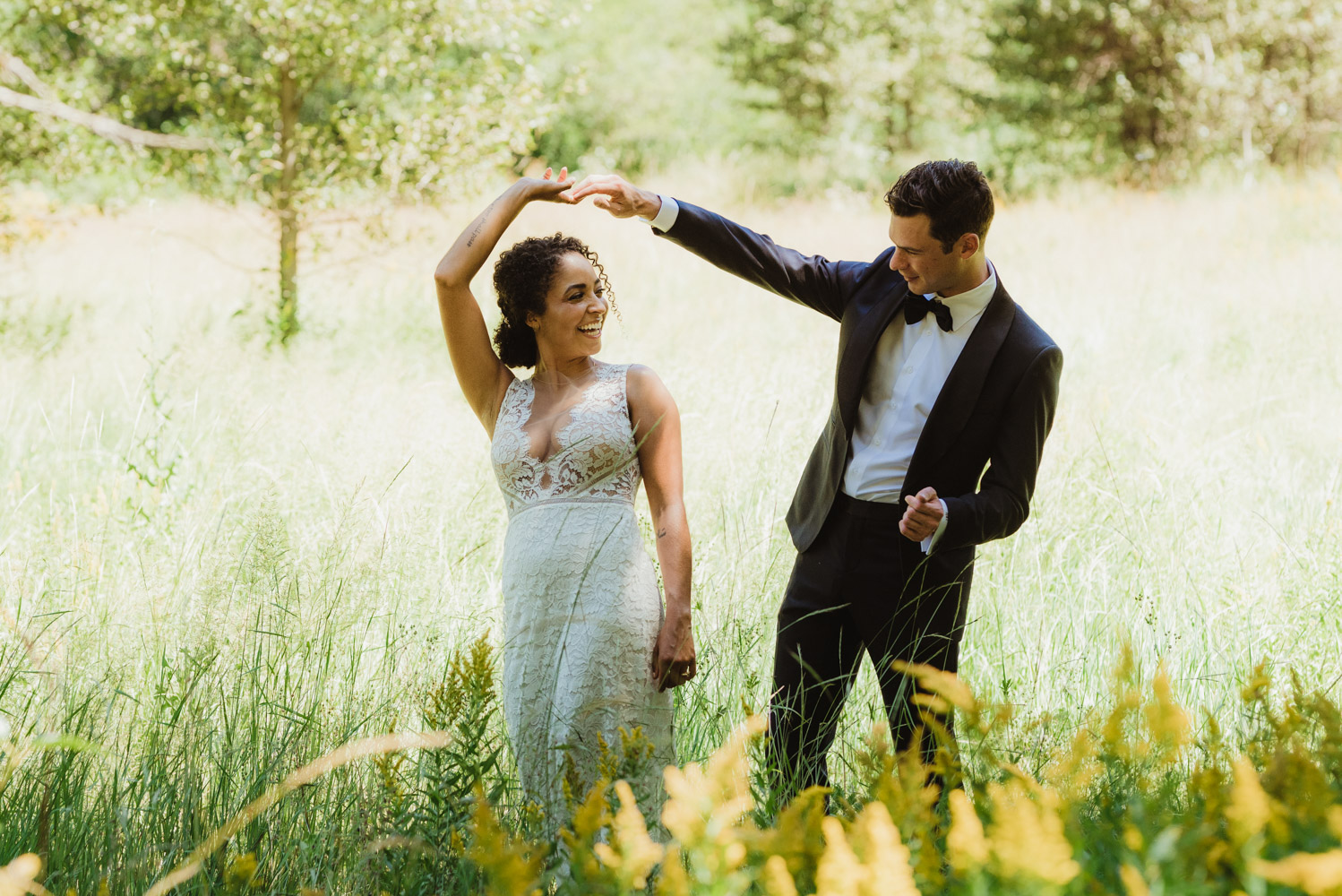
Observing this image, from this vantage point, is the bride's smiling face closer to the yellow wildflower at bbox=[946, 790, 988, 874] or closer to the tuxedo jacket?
the tuxedo jacket

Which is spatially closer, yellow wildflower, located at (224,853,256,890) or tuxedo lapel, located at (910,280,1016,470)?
yellow wildflower, located at (224,853,256,890)

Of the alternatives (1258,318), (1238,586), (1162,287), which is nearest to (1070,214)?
(1162,287)

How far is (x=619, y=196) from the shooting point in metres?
3.14

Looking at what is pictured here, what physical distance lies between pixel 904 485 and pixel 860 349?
0.38 metres

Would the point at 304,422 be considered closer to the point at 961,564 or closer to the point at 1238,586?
the point at 961,564

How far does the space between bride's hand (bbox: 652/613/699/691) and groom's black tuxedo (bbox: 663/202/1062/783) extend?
30 cm

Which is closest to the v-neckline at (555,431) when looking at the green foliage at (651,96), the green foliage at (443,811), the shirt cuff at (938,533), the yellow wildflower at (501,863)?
the green foliage at (443,811)

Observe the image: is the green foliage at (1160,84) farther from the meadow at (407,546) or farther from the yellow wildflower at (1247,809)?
the yellow wildflower at (1247,809)

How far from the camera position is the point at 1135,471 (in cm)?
511

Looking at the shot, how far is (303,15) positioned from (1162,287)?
282 inches

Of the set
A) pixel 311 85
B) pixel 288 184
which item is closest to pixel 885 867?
pixel 288 184

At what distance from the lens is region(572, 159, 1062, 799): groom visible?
2.84 meters

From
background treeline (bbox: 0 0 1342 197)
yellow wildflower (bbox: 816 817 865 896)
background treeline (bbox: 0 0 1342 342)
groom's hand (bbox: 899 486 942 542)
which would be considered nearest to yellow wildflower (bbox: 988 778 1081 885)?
yellow wildflower (bbox: 816 817 865 896)

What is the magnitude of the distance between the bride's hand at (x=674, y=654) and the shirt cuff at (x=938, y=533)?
63cm
